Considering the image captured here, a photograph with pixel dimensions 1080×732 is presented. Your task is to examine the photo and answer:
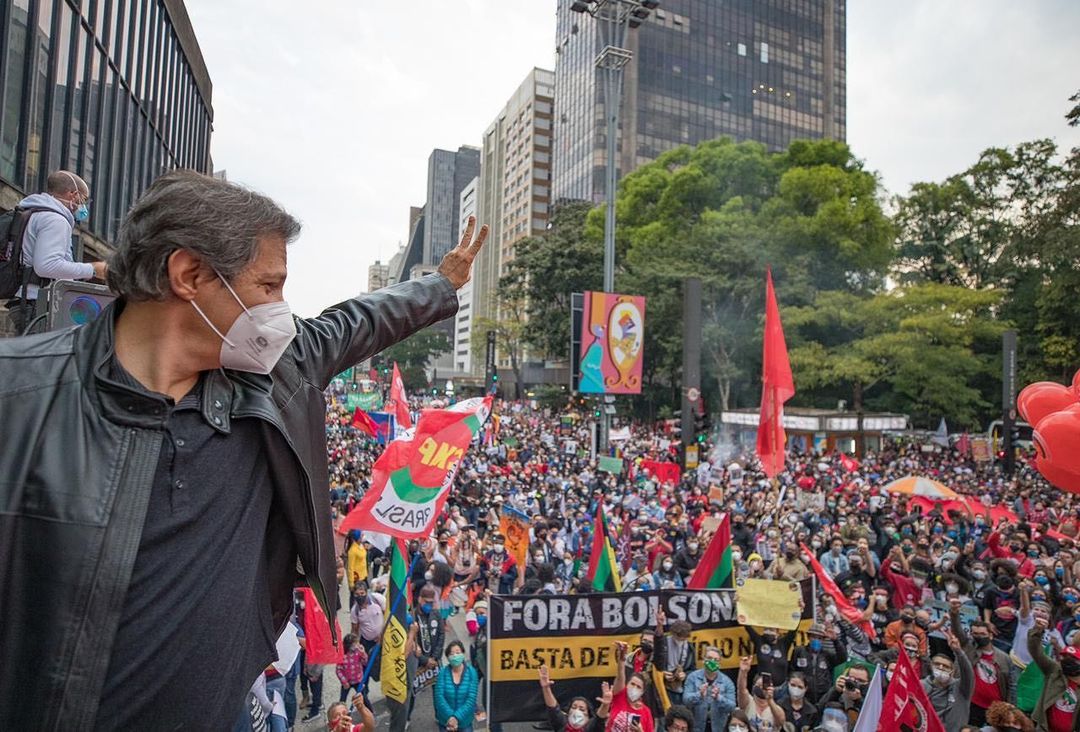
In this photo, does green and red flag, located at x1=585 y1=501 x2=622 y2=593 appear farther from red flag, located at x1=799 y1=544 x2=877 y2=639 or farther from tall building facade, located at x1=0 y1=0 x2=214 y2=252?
tall building facade, located at x1=0 y1=0 x2=214 y2=252

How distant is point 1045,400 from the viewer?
784cm

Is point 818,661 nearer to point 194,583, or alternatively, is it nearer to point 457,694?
point 457,694

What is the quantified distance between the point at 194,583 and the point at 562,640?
6.52m

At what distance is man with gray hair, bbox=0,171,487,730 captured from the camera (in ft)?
3.15

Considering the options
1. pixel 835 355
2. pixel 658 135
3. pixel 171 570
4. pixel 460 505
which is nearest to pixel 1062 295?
pixel 835 355

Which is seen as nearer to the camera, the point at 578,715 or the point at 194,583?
the point at 194,583

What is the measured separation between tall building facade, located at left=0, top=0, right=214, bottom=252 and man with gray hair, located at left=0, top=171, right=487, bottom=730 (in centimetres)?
857

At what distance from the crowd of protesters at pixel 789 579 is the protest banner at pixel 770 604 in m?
0.20

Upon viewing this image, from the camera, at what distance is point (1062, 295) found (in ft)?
97.8

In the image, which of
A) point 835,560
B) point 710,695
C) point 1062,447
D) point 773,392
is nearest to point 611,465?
point 773,392

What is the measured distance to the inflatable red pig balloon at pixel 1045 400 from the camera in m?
7.62

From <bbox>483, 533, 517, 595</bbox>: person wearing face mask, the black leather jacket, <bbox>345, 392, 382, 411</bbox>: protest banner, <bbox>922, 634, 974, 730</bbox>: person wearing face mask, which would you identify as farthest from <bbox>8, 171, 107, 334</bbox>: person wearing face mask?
<bbox>345, 392, 382, 411</bbox>: protest banner

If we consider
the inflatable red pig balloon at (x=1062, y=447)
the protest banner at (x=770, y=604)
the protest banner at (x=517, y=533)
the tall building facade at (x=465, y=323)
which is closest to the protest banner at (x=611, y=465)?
the protest banner at (x=517, y=533)

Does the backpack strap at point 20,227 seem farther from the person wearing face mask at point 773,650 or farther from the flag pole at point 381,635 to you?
the person wearing face mask at point 773,650
